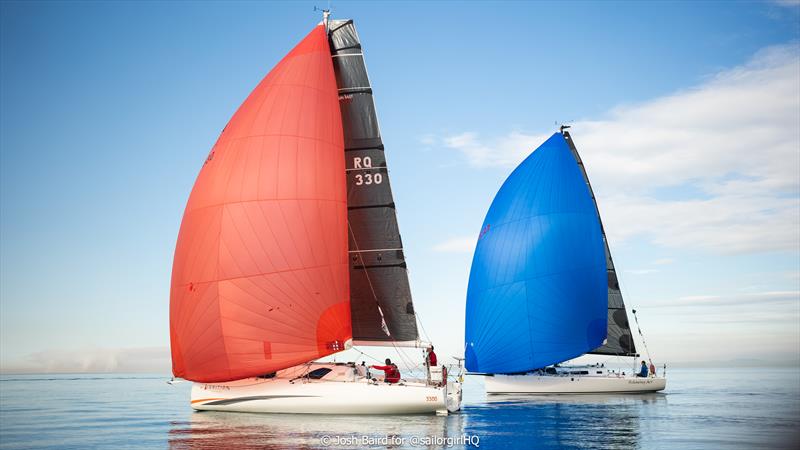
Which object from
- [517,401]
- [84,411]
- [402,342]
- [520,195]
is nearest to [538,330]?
[517,401]

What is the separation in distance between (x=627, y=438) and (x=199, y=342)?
15.1 meters

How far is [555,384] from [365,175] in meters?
18.4

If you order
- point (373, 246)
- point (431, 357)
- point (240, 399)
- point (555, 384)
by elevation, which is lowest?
point (555, 384)

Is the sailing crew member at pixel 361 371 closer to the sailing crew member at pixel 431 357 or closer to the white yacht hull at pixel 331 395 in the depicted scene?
the white yacht hull at pixel 331 395

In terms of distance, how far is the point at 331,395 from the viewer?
25.5 metres

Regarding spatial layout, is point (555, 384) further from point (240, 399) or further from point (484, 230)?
point (240, 399)

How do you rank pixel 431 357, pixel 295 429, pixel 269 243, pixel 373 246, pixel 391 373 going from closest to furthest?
pixel 295 429
pixel 269 243
pixel 391 373
pixel 431 357
pixel 373 246

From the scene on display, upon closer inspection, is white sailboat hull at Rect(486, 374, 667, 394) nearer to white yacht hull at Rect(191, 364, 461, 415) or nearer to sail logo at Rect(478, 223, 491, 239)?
sail logo at Rect(478, 223, 491, 239)

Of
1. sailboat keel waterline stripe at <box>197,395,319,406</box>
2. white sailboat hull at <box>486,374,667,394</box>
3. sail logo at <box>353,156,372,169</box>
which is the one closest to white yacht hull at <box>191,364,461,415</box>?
sailboat keel waterline stripe at <box>197,395,319,406</box>

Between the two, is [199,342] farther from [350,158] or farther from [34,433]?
[350,158]

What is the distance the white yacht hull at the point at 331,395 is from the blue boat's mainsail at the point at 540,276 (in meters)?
12.9

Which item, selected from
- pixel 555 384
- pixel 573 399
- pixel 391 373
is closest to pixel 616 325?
pixel 555 384

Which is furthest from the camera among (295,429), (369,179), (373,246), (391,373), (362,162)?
(362,162)

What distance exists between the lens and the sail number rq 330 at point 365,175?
93.6 feet
